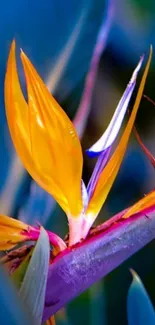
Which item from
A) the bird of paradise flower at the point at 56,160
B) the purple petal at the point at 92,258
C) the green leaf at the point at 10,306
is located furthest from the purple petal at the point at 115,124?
the green leaf at the point at 10,306

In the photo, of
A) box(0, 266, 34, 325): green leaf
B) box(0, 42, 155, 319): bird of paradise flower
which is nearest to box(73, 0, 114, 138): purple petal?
box(0, 42, 155, 319): bird of paradise flower

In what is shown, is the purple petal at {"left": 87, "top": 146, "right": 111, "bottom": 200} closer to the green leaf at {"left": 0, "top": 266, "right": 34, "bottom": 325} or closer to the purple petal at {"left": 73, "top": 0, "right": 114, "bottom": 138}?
the purple petal at {"left": 73, "top": 0, "right": 114, "bottom": 138}

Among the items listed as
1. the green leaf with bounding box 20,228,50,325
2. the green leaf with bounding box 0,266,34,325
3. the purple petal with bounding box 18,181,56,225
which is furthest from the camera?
the purple petal with bounding box 18,181,56,225

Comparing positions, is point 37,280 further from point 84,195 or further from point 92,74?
point 92,74

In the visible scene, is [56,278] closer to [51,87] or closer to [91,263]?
[91,263]

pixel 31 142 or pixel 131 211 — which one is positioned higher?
pixel 31 142

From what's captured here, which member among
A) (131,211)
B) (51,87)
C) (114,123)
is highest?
(51,87)

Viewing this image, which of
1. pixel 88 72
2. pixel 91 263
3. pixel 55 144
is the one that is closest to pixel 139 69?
pixel 88 72
